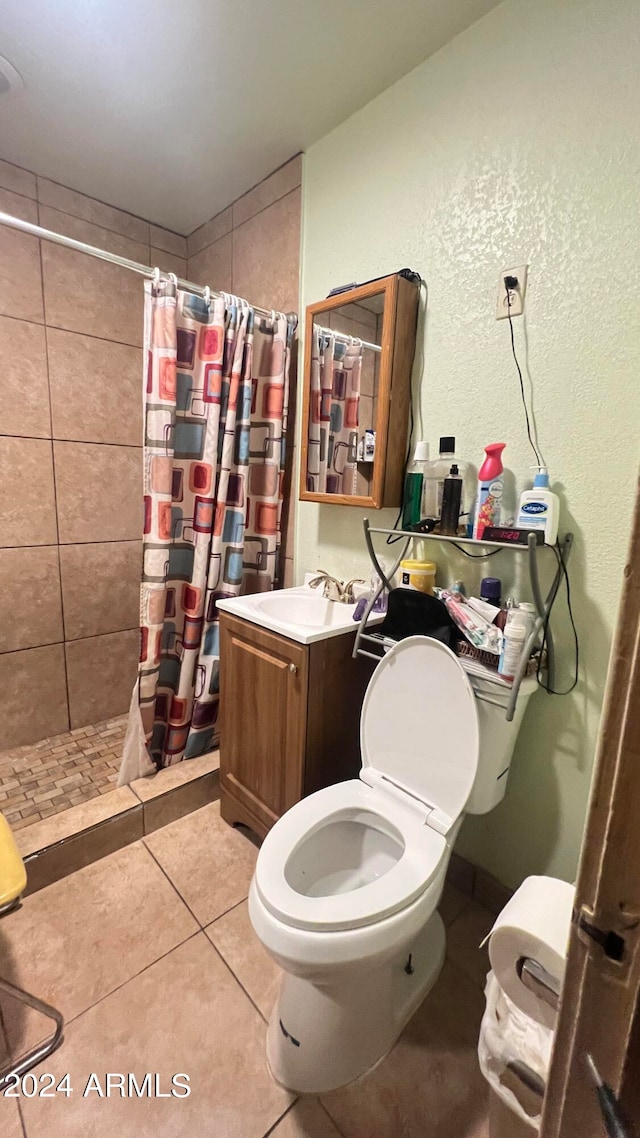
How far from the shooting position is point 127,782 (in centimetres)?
168

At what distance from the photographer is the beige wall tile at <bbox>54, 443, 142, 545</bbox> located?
6.55 ft

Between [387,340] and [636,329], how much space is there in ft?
1.99

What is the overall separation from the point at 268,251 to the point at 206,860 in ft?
7.23

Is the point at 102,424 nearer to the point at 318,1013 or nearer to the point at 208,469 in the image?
the point at 208,469

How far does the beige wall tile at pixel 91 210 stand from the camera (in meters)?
1.84

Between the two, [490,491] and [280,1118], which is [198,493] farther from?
[280,1118]

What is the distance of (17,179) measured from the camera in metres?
1.76

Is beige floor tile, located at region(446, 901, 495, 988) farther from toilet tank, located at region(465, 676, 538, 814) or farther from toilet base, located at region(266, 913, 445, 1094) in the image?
toilet tank, located at region(465, 676, 538, 814)

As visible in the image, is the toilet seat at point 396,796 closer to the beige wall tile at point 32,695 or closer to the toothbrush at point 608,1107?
the toothbrush at point 608,1107

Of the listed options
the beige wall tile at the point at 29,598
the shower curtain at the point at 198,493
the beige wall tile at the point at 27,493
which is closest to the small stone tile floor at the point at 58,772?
the shower curtain at the point at 198,493

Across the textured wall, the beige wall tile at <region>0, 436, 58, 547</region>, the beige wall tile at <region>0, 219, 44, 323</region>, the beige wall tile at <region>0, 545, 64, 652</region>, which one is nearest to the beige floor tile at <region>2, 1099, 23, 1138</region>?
the textured wall

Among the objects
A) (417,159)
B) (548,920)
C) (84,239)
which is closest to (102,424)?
(84,239)

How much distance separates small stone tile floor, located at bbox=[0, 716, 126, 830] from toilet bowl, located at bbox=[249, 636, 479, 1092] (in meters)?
0.95

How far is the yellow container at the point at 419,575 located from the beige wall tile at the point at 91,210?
1.94m
